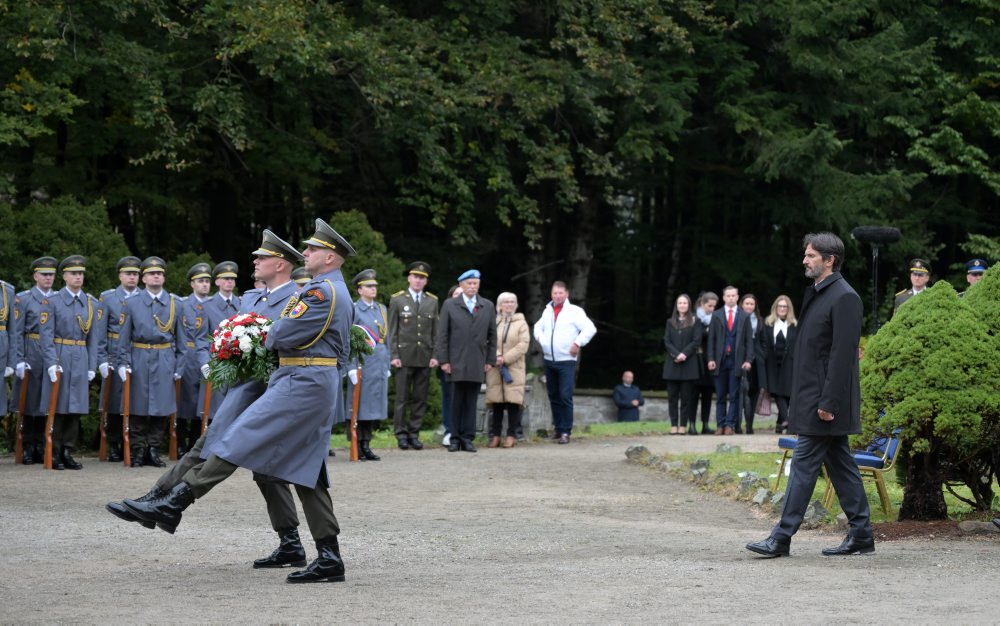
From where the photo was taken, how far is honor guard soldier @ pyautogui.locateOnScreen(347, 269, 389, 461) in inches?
660

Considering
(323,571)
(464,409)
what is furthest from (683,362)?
(323,571)

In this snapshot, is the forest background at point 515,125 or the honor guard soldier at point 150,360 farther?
the forest background at point 515,125

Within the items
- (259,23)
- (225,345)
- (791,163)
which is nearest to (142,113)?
(259,23)

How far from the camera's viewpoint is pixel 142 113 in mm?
21297

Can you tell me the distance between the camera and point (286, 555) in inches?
346

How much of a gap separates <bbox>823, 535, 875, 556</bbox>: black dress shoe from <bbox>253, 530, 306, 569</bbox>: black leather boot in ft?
10.5

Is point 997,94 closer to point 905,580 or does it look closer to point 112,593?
point 905,580

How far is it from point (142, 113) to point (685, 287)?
16.0m

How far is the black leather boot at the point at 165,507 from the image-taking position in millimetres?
8273

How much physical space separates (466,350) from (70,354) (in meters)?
4.52

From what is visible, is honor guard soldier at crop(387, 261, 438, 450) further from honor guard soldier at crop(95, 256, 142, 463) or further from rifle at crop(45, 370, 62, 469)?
rifle at crop(45, 370, 62, 469)

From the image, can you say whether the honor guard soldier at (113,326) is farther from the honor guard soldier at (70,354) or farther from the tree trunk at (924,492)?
the tree trunk at (924,492)

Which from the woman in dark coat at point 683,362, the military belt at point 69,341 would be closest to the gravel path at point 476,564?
the military belt at point 69,341

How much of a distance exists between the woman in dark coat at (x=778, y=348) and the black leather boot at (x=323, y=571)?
1305 cm
